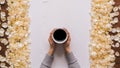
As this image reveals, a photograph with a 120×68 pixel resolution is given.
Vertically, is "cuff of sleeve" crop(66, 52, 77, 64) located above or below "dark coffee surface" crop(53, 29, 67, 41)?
below

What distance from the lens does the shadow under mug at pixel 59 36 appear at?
1.51m

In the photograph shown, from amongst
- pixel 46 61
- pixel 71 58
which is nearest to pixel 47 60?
pixel 46 61

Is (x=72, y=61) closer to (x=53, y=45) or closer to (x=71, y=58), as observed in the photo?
(x=71, y=58)

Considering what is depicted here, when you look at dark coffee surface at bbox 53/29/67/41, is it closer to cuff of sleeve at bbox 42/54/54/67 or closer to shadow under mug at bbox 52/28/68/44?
shadow under mug at bbox 52/28/68/44

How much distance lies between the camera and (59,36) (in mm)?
1527

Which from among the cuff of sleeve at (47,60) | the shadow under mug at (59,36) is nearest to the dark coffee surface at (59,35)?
the shadow under mug at (59,36)

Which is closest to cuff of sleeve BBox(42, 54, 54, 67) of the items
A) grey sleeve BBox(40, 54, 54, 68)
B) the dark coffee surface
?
grey sleeve BBox(40, 54, 54, 68)

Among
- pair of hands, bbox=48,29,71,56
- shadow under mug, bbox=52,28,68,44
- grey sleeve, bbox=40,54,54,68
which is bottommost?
grey sleeve, bbox=40,54,54,68

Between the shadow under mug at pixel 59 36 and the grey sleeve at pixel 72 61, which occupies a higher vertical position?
the shadow under mug at pixel 59 36

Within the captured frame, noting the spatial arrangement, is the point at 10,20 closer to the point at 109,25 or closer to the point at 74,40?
the point at 74,40

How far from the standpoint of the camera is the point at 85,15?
5.20 ft

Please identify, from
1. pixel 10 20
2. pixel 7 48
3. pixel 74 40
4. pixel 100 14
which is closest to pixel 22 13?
pixel 10 20

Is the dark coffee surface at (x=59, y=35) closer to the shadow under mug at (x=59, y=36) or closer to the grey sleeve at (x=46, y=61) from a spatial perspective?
the shadow under mug at (x=59, y=36)

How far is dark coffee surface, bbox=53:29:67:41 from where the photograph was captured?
1.52m
